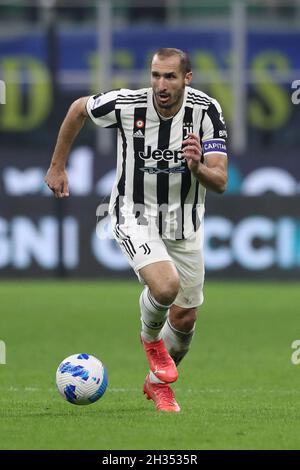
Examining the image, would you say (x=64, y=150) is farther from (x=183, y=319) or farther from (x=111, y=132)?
(x=111, y=132)

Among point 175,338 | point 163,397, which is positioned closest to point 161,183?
point 175,338

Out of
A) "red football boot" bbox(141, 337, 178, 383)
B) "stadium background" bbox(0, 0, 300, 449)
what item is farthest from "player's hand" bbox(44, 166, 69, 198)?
"stadium background" bbox(0, 0, 300, 449)

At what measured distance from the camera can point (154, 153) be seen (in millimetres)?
8094

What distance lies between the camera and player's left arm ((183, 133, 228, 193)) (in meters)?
7.53

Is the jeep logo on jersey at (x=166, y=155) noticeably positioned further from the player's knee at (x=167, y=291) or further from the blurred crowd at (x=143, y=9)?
the blurred crowd at (x=143, y=9)

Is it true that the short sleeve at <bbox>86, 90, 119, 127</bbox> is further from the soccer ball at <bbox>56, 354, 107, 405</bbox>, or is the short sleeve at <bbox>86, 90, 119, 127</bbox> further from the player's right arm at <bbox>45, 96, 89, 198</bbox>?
the soccer ball at <bbox>56, 354, 107, 405</bbox>

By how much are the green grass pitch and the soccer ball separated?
116 mm

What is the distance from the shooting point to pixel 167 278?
7668mm

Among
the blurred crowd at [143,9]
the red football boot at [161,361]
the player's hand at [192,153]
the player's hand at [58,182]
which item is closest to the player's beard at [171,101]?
the player's hand at [192,153]

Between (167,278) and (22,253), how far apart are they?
10816 millimetres

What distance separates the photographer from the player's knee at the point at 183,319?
832 cm

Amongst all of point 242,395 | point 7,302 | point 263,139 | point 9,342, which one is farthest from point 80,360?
point 263,139

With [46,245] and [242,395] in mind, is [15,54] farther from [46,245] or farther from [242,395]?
[242,395]

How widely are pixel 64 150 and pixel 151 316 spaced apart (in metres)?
1.24
